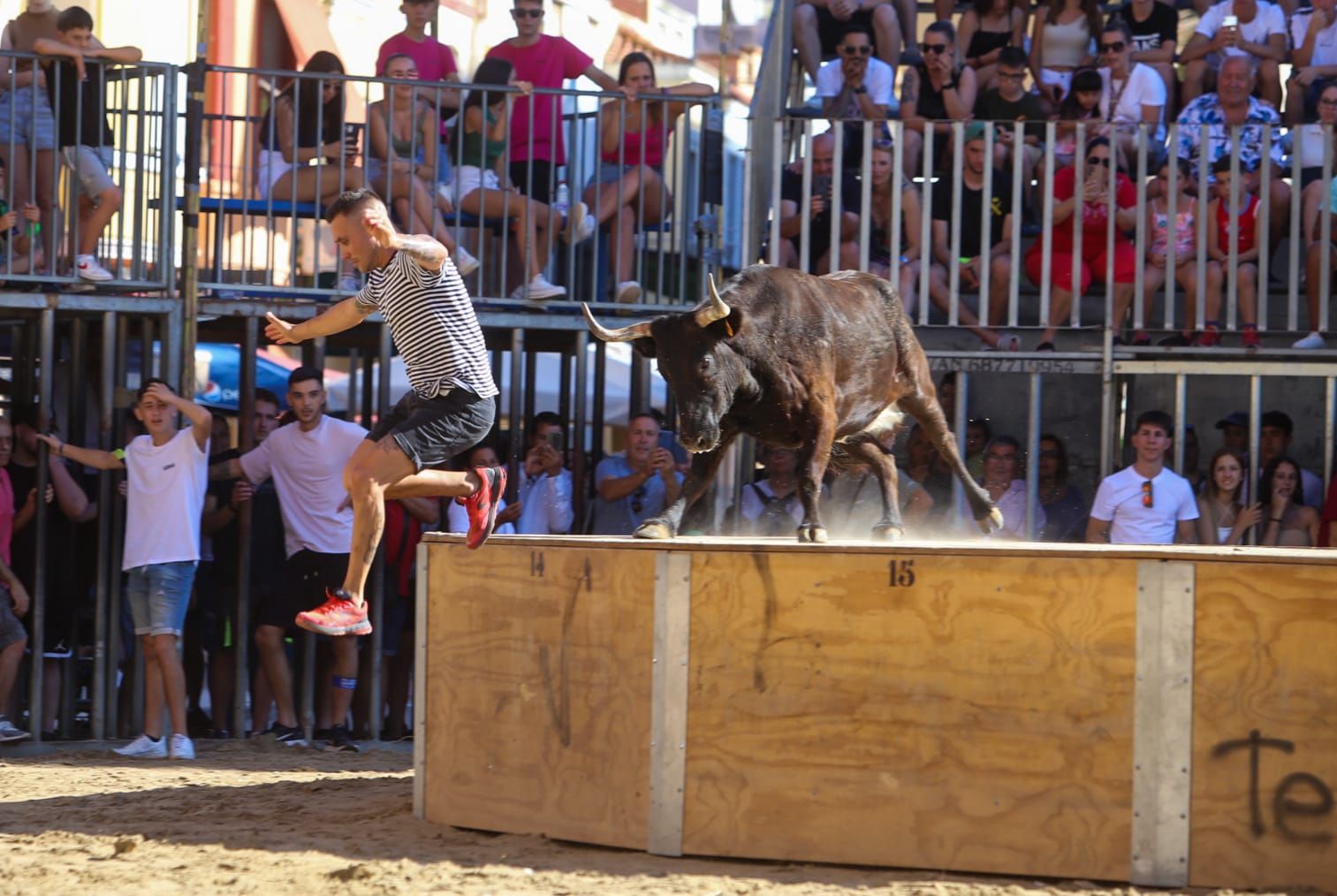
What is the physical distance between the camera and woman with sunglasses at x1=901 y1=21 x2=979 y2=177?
1205 centimetres

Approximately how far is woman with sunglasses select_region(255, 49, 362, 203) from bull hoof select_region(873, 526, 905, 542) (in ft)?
14.7

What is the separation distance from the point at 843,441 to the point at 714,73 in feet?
102

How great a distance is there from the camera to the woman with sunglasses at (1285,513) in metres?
10.4

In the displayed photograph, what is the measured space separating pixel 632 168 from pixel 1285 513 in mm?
4508

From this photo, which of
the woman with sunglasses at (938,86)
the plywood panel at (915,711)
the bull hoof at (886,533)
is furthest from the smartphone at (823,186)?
the plywood panel at (915,711)

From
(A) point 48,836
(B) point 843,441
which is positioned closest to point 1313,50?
(B) point 843,441

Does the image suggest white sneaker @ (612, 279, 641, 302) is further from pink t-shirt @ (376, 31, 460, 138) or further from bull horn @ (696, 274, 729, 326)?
bull horn @ (696, 274, 729, 326)

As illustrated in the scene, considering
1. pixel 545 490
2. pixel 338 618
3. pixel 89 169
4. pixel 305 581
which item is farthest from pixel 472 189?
pixel 338 618

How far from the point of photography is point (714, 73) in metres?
39.0

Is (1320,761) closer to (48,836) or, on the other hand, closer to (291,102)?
(48,836)

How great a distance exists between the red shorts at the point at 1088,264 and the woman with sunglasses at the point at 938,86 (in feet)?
3.36

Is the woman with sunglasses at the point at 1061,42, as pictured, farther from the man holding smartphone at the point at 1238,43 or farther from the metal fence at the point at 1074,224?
the metal fence at the point at 1074,224

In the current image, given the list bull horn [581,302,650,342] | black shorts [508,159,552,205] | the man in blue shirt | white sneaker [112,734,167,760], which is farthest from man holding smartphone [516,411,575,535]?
bull horn [581,302,650,342]

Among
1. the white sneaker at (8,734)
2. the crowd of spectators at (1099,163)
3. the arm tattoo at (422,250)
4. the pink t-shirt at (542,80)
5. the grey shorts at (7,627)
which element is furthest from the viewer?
the pink t-shirt at (542,80)
